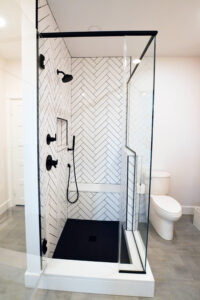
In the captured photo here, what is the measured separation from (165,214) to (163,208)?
0.26 feet

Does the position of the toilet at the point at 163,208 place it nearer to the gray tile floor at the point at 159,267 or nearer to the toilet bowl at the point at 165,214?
the toilet bowl at the point at 165,214

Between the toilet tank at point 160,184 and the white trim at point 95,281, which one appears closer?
the white trim at point 95,281

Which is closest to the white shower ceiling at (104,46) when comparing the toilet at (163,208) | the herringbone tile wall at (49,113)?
the herringbone tile wall at (49,113)

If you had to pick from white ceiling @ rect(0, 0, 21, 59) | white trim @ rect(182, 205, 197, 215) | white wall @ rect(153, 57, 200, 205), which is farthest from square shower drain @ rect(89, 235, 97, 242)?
white ceiling @ rect(0, 0, 21, 59)

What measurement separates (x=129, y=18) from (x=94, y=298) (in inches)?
107

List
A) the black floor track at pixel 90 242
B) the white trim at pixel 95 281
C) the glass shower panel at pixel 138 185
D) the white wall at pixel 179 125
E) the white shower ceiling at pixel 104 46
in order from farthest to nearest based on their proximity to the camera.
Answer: the white wall at pixel 179 125 → the white shower ceiling at pixel 104 46 → the black floor track at pixel 90 242 → the glass shower panel at pixel 138 185 → the white trim at pixel 95 281

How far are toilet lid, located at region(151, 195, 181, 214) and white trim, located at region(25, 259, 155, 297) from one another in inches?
33.5

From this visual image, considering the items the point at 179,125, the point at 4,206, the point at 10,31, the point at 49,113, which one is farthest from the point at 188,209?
the point at 10,31

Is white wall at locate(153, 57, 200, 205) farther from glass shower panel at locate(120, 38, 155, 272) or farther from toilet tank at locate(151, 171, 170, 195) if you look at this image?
glass shower panel at locate(120, 38, 155, 272)

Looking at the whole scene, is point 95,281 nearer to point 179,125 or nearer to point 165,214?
point 165,214

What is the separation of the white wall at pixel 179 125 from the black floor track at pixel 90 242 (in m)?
1.32

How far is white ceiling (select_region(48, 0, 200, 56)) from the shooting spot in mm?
1622

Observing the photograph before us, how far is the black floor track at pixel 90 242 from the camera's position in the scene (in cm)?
191

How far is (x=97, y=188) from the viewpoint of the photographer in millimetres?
2732
